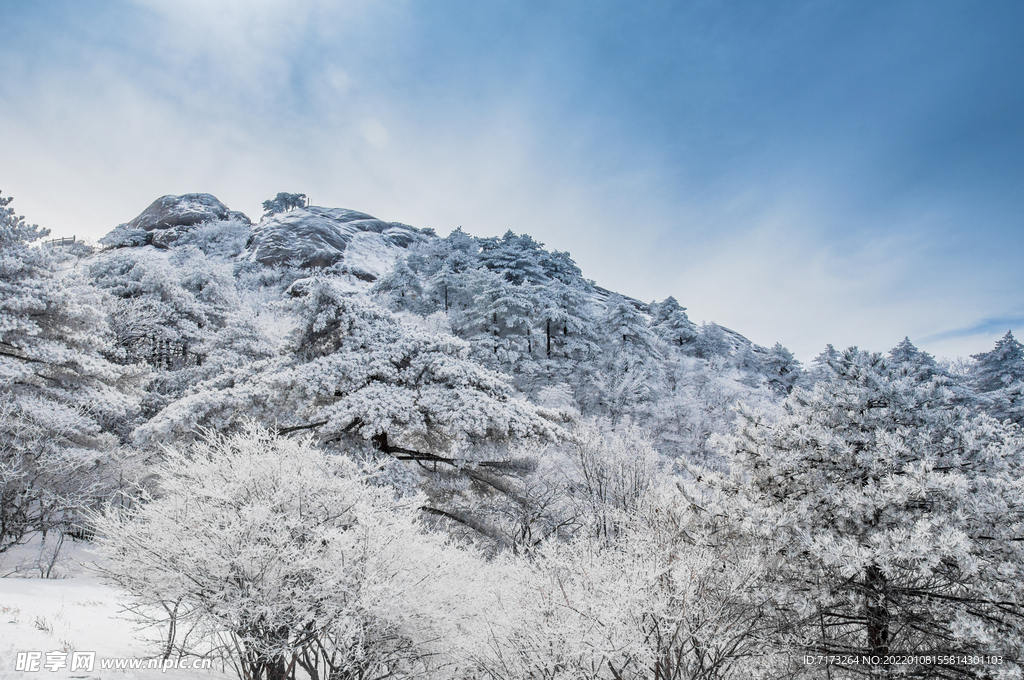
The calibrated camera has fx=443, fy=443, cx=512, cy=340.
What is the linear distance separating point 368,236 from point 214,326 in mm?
51774

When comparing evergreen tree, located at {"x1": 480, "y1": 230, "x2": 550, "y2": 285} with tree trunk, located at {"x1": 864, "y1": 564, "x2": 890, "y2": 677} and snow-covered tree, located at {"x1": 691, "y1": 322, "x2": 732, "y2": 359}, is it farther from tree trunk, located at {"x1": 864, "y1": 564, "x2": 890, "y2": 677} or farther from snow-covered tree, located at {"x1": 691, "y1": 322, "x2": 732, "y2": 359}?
tree trunk, located at {"x1": 864, "y1": 564, "x2": 890, "y2": 677}

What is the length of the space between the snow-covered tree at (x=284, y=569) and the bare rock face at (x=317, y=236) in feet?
176

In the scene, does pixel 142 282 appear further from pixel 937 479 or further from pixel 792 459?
pixel 937 479

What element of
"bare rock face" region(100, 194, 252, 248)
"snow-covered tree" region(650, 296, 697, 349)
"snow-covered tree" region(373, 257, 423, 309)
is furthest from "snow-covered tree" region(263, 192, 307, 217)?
"snow-covered tree" region(650, 296, 697, 349)

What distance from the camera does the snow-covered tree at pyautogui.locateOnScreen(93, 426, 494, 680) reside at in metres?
4.79

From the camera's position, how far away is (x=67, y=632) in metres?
5.45

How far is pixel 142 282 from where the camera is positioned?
831 inches

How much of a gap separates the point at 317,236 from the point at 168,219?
28497 mm

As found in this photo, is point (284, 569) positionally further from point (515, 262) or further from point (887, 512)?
point (515, 262)

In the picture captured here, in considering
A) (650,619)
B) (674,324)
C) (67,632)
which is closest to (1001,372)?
(674,324)

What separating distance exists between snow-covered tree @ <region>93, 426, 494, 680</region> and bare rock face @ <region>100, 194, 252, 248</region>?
69370 millimetres

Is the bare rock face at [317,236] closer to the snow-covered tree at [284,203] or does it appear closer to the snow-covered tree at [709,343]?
the snow-covered tree at [284,203]

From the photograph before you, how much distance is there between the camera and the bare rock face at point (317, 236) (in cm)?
5534

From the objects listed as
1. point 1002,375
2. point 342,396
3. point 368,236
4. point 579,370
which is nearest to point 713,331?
point 1002,375
